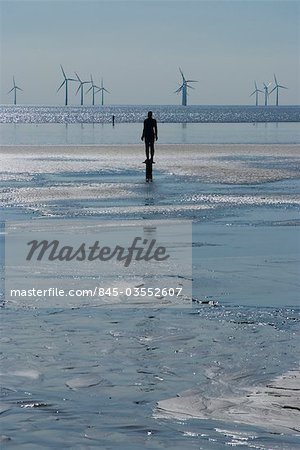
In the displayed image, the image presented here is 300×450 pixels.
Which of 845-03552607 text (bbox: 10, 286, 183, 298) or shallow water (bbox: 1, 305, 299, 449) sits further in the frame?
845-03552607 text (bbox: 10, 286, 183, 298)

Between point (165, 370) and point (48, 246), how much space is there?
7391 mm

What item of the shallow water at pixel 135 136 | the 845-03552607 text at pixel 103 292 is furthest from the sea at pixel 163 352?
the shallow water at pixel 135 136

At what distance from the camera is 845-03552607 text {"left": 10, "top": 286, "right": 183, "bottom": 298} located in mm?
11688

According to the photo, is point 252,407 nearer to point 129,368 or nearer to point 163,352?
point 129,368

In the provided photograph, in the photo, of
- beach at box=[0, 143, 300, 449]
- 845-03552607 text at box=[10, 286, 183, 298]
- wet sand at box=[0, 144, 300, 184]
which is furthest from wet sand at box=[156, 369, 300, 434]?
wet sand at box=[0, 144, 300, 184]

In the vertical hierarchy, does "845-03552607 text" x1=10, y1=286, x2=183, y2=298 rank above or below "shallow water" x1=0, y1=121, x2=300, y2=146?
above

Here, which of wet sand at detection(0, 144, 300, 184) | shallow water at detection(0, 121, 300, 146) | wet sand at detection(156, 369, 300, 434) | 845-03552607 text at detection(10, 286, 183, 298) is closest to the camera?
wet sand at detection(156, 369, 300, 434)

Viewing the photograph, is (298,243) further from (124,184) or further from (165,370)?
(124,184)

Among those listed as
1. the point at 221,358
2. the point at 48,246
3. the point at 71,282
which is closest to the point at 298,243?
the point at 48,246

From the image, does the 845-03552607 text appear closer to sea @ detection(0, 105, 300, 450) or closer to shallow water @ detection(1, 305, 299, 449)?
sea @ detection(0, 105, 300, 450)

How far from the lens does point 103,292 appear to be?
11.8m

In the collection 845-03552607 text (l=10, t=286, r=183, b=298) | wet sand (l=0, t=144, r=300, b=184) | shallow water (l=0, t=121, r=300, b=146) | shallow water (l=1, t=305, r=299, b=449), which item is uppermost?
shallow water (l=1, t=305, r=299, b=449)

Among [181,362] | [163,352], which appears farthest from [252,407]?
[163,352]

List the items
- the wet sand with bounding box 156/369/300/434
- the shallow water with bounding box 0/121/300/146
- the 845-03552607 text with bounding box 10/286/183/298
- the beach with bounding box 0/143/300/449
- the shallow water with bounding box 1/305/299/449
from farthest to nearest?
the shallow water with bounding box 0/121/300/146, the 845-03552607 text with bounding box 10/286/183/298, the wet sand with bounding box 156/369/300/434, the beach with bounding box 0/143/300/449, the shallow water with bounding box 1/305/299/449
